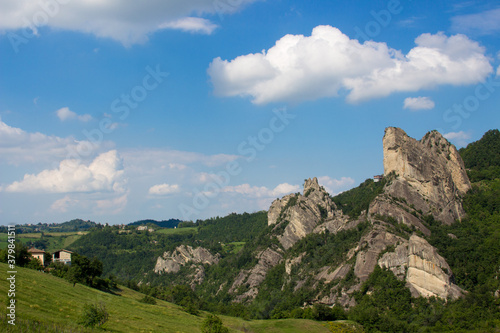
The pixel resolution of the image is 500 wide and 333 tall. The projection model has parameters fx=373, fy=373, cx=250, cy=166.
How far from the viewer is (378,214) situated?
414 ft

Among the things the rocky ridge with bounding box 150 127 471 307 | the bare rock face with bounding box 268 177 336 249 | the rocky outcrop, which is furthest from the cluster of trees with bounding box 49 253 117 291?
the bare rock face with bounding box 268 177 336 249

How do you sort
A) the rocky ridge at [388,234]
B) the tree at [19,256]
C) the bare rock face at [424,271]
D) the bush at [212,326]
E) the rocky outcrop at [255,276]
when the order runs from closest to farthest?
1. the bush at [212,326]
2. the tree at [19,256]
3. the bare rock face at [424,271]
4. the rocky ridge at [388,234]
5. the rocky outcrop at [255,276]

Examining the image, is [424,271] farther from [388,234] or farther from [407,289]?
[388,234]

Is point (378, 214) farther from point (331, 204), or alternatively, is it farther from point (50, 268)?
point (50, 268)

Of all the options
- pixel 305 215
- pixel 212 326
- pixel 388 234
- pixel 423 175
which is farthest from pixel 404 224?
pixel 212 326

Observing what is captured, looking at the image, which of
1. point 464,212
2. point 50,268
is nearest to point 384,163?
point 464,212

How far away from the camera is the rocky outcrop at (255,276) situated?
162 metres

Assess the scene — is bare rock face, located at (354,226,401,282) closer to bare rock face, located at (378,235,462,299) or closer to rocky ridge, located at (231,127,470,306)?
rocky ridge, located at (231,127,470,306)

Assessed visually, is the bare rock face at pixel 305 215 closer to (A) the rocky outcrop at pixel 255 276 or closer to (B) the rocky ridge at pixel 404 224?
(B) the rocky ridge at pixel 404 224

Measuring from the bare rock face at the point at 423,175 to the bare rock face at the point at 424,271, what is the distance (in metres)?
32.1

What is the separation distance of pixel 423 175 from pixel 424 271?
4455 centimetres

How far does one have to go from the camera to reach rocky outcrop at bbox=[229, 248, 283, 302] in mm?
161750

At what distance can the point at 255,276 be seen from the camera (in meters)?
169

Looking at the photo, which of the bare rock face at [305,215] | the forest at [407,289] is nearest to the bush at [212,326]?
the forest at [407,289]
